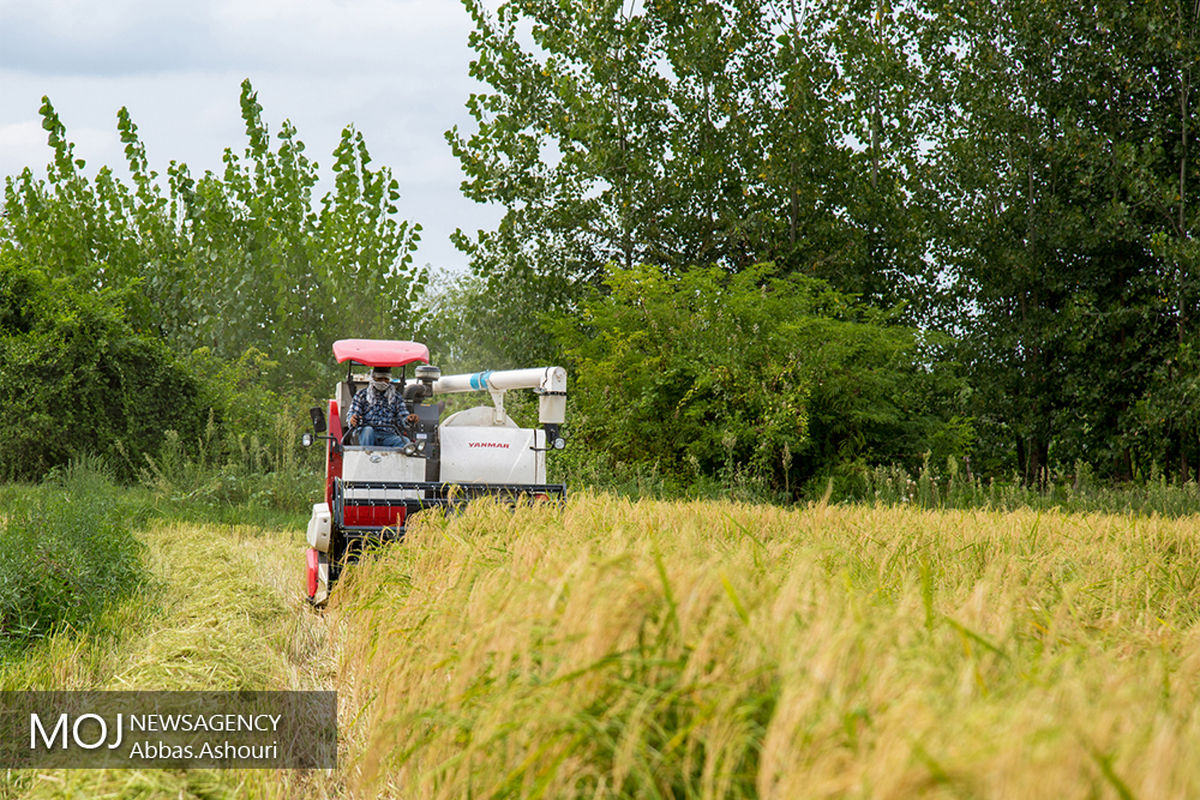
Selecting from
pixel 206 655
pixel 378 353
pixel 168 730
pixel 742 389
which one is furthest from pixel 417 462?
pixel 742 389

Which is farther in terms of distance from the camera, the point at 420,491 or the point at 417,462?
the point at 417,462

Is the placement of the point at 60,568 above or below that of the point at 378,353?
below

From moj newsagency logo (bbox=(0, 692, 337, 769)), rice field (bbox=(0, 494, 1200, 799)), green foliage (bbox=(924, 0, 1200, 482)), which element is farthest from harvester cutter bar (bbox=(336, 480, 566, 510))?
green foliage (bbox=(924, 0, 1200, 482))

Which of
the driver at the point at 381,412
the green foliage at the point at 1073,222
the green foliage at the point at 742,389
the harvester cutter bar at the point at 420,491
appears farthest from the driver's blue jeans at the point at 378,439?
the green foliage at the point at 1073,222

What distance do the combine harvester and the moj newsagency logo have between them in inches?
88.2

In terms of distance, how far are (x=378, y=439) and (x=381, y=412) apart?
0.97ft

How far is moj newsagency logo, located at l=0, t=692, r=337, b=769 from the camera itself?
4.30 meters

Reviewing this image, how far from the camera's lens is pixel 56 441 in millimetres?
16750

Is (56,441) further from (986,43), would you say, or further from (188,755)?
(986,43)

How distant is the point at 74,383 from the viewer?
17.0 meters

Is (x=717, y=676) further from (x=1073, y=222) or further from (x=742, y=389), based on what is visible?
(x=1073, y=222)

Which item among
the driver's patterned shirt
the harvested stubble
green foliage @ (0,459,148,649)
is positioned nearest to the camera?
the harvested stubble

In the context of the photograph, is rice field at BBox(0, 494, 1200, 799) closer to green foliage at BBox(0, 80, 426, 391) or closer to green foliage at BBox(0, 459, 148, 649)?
green foliage at BBox(0, 459, 148, 649)

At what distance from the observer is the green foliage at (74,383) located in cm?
1656
